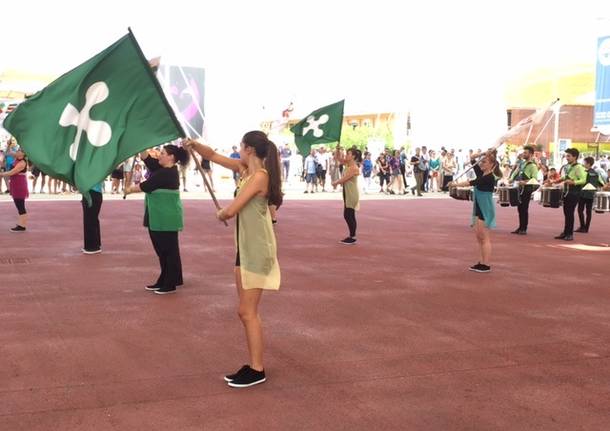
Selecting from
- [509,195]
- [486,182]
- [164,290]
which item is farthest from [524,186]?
[164,290]

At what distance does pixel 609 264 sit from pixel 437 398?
7.35 meters

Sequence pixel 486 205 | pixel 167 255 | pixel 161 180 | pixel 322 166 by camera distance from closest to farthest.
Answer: pixel 161 180, pixel 167 255, pixel 486 205, pixel 322 166

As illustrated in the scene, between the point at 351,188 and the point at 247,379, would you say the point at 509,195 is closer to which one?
the point at 351,188

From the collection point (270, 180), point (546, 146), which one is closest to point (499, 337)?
point (270, 180)

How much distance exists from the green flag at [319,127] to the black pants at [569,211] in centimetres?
483

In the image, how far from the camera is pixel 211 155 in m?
5.44

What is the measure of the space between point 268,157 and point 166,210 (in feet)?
11.9

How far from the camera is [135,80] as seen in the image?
577cm

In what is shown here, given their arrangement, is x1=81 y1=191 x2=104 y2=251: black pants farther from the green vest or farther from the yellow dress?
the yellow dress

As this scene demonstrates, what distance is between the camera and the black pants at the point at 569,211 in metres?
14.7

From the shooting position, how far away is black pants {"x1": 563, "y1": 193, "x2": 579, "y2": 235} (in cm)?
1473

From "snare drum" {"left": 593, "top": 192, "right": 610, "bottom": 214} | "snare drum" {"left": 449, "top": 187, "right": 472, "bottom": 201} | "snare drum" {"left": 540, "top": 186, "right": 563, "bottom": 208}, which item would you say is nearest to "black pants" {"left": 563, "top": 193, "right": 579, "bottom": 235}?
"snare drum" {"left": 540, "top": 186, "right": 563, "bottom": 208}

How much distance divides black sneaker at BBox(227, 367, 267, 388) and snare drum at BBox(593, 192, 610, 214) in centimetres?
1084

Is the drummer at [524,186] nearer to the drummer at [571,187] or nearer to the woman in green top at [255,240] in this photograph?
the drummer at [571,187]
